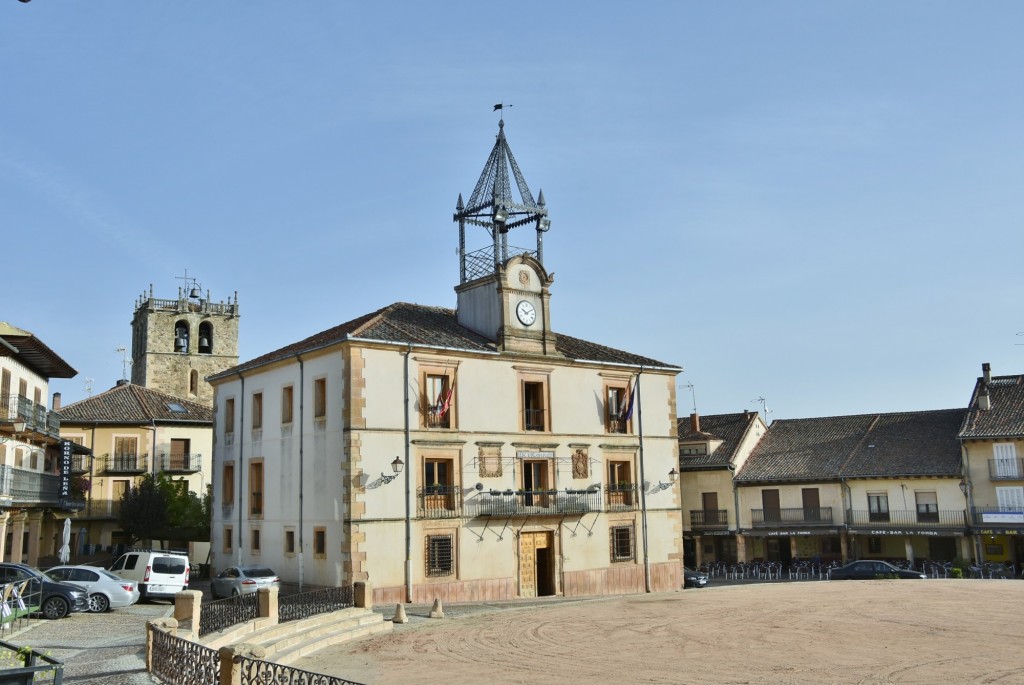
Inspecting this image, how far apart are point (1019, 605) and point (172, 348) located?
195ft

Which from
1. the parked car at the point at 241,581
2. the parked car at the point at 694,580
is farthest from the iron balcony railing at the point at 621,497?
the parked car at the point at 241,581

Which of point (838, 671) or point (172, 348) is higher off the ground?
point (172, 348)

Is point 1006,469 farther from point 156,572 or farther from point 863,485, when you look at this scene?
point 156,572

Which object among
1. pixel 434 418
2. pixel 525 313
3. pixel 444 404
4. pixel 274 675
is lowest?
pixel 274 675

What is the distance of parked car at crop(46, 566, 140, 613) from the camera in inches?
1061

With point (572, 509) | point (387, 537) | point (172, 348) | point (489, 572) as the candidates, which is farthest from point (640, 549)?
point (172, 348)

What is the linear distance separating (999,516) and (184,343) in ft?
183

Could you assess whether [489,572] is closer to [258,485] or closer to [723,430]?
[258,485]

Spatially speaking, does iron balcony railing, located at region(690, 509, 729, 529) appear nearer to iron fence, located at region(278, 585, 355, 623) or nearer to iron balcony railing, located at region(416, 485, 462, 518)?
iron balcony railing, located at region(416, 485, 462, 518)

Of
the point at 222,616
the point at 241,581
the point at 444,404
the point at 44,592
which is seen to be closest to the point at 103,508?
the point at 241,581

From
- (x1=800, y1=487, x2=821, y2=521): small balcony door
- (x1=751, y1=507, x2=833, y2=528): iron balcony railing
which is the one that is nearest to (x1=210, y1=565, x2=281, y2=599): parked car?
(x1=751, y1=507, x2=833, y2=528): iron balcony railing

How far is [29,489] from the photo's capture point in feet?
113

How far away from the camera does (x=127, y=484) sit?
48.2 m

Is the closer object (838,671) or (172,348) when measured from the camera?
(838,671)
